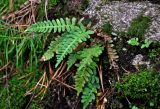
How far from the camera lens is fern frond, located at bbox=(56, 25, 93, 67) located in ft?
10.0

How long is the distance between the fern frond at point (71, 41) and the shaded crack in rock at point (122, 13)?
7.6 inches

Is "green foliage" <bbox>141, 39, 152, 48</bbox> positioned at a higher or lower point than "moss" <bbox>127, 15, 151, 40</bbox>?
lower

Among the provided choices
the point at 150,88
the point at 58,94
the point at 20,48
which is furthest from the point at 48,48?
the point at 150,88

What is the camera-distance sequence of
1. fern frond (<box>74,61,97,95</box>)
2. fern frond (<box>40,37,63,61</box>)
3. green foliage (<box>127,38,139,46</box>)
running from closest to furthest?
fern frond (<box>74,61,97,95</box>) < green foliage (<box>127,38,139,46</box>) < fern frond (<box>40,37,63,61</box>)

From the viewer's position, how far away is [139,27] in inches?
123

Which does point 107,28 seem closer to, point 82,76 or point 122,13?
point 122,13

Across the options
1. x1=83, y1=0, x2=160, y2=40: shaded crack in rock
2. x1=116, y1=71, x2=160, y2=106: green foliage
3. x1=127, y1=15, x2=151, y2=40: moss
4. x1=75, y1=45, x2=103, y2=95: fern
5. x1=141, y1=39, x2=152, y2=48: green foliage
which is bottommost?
x1=116, y1=71, x2=160, y2=106: green foliage

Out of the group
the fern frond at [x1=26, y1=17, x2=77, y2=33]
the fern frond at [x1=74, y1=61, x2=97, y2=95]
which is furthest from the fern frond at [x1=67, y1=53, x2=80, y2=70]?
the fern frond at [x1=26, y1=17, x2=77, y2=33]

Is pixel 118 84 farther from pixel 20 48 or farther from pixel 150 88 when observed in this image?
pixel 20 48

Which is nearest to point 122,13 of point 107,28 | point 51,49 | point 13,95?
point 107,28

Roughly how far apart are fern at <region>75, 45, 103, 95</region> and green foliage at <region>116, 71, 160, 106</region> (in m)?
0.27

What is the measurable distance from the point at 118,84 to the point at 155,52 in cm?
42

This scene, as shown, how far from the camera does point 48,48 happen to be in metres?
3.37

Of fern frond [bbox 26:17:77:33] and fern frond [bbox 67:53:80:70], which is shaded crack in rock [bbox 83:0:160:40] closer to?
fern frond [bbox 26:17:77:33]
